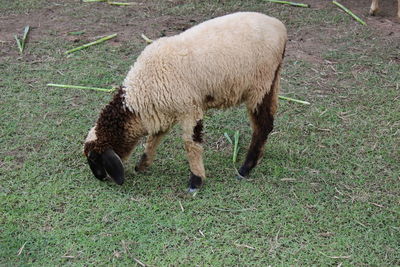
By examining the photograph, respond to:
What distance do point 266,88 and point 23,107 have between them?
337cm

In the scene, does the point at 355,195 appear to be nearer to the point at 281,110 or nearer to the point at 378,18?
the point at 281,110

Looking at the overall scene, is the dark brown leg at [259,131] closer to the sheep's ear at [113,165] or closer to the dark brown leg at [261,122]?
the dark brown leg at [261,122]

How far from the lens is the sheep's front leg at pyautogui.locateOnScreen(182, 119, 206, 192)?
485 centimetres

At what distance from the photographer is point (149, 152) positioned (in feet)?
17.6

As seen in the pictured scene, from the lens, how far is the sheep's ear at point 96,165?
4973mm

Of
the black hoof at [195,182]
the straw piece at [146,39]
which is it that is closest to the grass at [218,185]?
the black hoof at [195,182]

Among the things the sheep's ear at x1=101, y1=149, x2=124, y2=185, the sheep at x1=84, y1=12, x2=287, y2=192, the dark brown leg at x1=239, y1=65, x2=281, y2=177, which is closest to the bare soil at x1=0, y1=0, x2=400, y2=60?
the dark brown leg at x1=239, y1=65, x2=281, y2=177

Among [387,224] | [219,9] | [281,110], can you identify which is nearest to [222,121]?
[281,110]

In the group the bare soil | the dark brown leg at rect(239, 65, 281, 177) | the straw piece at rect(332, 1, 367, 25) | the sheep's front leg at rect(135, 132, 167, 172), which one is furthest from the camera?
the straw piece at rect(332, 1, 367, 25)

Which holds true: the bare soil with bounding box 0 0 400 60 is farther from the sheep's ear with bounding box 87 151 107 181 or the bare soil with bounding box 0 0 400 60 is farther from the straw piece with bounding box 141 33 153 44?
the sheep's ear with bounding box 87 151 107 181

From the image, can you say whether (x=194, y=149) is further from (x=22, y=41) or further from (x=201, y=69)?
(x=22, y=41)

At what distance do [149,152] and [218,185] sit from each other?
816mm

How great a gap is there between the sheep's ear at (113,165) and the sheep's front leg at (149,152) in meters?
0.51

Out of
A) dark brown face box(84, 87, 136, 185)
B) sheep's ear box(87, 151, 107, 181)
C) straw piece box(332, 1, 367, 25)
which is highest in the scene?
dark brown face box(84, 87, 136, 185)
